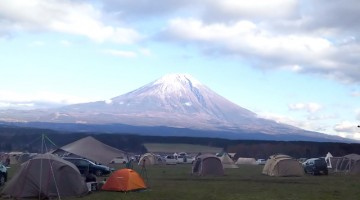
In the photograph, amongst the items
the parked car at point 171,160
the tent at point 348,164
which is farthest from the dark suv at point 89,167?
the parked car at point 171,160

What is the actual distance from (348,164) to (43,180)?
33.9 m

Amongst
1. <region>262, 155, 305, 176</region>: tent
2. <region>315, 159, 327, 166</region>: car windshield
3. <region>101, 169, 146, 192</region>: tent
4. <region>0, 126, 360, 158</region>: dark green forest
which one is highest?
<region>0, 126, 360, 158</region>: dark green forest

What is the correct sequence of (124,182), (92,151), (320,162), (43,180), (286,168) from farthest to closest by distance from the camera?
(320,162) → (286,168) → (92,151) → (124,182) → (43,180)

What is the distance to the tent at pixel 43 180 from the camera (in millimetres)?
21641

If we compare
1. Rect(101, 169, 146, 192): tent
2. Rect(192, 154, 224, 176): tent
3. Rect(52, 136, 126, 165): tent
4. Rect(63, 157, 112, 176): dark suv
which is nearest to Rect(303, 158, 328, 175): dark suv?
Rect(192, 154, 224, 176): tent

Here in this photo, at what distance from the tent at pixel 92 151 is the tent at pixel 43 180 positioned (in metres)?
5.87

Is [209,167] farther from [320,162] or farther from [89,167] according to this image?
[89,167]

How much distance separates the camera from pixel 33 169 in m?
22.0

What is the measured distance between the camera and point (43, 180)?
2184 centimetres

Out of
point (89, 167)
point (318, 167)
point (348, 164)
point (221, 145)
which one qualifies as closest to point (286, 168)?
point (318, 167)

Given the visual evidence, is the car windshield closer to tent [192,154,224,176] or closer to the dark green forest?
tent [192,154,224,176]

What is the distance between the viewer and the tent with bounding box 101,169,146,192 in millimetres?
24625

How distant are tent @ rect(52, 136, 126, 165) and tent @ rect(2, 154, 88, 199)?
587cm

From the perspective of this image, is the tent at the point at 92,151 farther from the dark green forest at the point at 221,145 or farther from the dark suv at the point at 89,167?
the dark green forest at the point at 221,145
